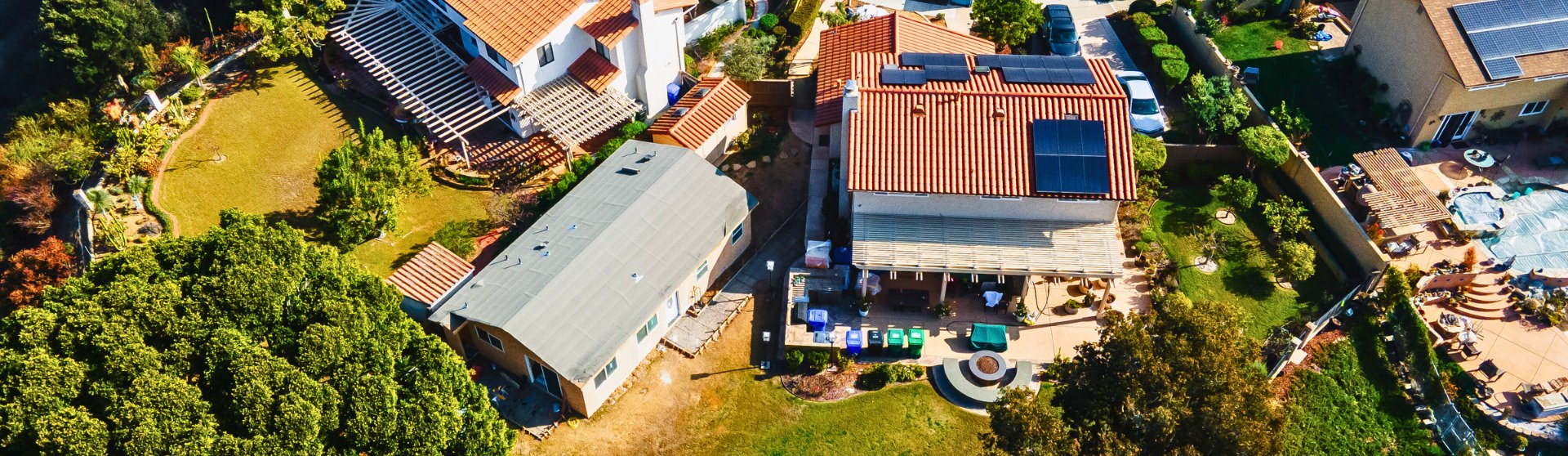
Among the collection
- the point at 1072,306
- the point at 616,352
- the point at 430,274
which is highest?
the point at 430,274

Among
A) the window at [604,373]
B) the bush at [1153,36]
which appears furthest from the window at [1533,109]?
the window at [604,373]

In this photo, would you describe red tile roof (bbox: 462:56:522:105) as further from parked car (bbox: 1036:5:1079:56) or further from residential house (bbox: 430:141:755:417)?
parked car (bbox: 1036:5:1079:56)

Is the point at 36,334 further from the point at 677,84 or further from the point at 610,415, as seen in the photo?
the point at 677,84

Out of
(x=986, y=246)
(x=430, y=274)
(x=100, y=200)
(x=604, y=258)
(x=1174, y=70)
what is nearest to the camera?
(x=604, y=258)

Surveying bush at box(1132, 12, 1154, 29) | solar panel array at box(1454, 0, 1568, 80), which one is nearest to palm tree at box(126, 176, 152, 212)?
bush at box(1132, 12, 1154, 29)

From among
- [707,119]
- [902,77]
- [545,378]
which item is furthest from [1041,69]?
[545,378]

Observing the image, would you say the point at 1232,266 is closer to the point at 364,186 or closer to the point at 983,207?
the point at 983,207
